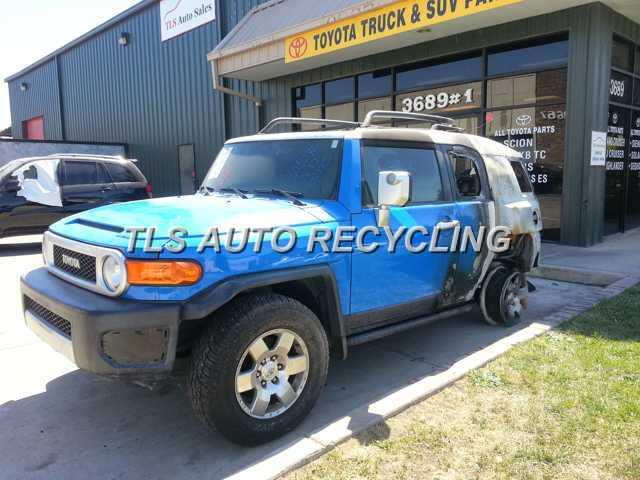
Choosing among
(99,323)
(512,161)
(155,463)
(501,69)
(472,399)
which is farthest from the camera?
(501,69)

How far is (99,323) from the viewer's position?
2576 mm

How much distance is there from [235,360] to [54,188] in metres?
8.80

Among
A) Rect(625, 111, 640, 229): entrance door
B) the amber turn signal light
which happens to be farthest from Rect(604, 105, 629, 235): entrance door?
the amber turn signal light

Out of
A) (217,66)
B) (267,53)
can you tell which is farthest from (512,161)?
(217,66)

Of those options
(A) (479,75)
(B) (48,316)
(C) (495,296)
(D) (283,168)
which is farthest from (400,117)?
(A) (479,75)

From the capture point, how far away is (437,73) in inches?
416

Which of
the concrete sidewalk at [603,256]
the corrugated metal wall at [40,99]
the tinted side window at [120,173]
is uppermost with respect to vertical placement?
the corrugated metal wall at [40,99]

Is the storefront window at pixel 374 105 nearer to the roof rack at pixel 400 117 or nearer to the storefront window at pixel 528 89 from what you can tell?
the storefront window at pixel 528 89

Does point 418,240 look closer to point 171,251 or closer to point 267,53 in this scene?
point 171,251

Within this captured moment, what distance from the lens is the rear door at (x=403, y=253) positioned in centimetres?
355

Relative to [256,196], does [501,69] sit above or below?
above

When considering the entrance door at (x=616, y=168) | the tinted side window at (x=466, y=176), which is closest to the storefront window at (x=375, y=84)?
the entrance door at (x=616, y=168)

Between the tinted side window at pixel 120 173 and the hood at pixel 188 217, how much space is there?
7552 millimetres

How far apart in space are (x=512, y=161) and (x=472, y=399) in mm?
2812
